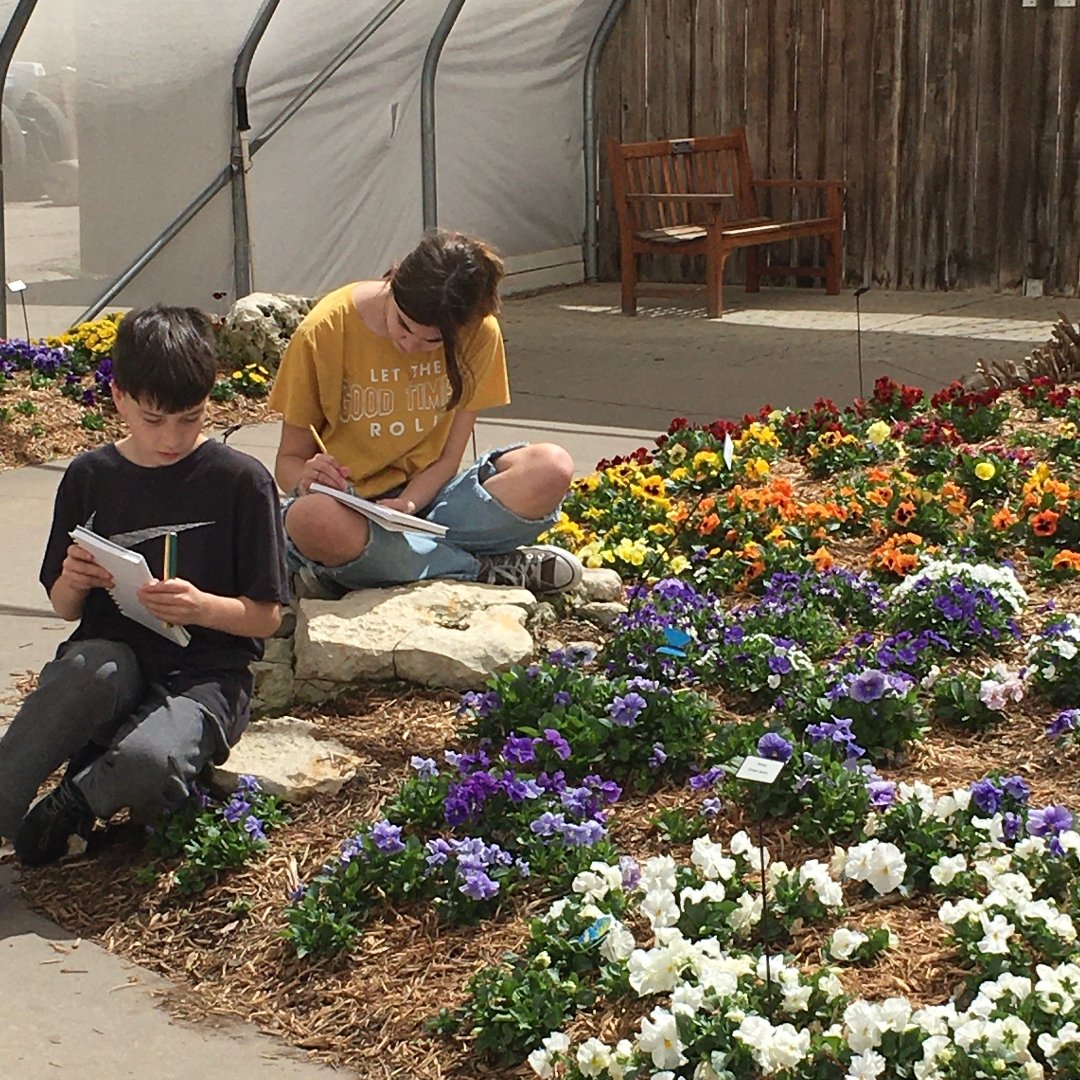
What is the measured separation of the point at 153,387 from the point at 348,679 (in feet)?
3.40

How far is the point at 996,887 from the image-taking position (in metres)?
3.00

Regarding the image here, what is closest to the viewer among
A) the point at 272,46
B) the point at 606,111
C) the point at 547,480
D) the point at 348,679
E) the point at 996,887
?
the point at 996,887

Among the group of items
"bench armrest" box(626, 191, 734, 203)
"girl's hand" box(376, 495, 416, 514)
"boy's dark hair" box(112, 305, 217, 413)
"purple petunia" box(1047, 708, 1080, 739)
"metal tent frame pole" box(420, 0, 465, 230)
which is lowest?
"purple petunia" box(1047, 708, 1080, 739)

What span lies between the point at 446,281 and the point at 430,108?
27.4 feet

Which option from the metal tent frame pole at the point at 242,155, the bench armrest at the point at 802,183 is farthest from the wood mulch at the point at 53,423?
the bench armrest at the point at 802,183

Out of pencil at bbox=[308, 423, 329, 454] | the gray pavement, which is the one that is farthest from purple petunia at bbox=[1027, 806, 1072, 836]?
pencil at bbox=[308, 423, 329, 454]

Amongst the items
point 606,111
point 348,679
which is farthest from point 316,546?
point 606,111

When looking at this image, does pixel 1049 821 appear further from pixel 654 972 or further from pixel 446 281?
pixel 446 281

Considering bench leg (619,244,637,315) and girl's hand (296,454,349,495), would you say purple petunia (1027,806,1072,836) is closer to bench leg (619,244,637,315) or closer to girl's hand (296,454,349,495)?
girl's hand (296,454,349,495)

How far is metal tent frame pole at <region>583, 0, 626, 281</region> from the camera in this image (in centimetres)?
1404

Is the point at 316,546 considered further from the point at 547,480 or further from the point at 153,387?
the point at 153,387

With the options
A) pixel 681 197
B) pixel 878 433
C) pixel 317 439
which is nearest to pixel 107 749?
pixel 317 439

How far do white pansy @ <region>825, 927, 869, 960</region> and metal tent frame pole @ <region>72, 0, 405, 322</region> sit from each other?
26.2 feet

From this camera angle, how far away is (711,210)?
1188 cm
